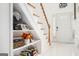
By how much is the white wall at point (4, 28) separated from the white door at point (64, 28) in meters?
0.48

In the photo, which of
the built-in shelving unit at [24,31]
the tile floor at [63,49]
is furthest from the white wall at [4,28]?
the tile floor at [63,49]

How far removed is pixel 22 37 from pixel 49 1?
1.98ft

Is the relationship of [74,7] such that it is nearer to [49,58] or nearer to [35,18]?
[49,58]

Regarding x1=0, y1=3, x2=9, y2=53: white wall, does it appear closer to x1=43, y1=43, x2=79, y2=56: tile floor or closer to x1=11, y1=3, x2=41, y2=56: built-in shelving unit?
x1=11, y1=3, x2=41, y2=56: built-in shelving unit

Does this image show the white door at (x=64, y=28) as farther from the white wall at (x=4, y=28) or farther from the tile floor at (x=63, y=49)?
the white wall at (x=4, y=28)

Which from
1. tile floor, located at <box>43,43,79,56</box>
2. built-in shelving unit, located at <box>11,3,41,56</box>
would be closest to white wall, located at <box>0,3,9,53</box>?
built-in shelving unit, located at <box>11,3,41,56</box>

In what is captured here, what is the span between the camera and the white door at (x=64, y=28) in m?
1.30

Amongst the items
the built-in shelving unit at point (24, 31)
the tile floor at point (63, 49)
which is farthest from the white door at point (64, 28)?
the built-in shelving unit at point (24, 31)

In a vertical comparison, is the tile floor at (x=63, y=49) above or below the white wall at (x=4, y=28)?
below

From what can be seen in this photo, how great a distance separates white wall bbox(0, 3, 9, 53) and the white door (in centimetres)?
48

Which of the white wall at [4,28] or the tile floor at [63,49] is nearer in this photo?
the white wall at [4,28]

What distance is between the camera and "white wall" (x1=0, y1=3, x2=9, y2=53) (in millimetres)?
1161

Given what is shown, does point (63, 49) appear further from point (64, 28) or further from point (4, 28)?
point (4, 28)

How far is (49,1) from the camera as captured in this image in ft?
3.92
